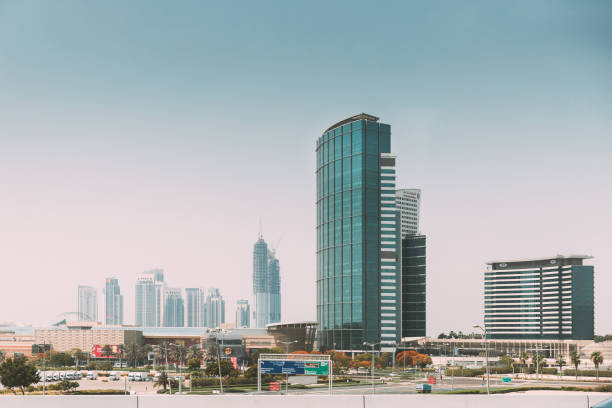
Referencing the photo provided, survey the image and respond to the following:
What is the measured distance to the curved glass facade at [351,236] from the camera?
310ft

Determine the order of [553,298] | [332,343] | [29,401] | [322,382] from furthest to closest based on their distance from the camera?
[553,298]
[332,343]
[322,382]
[29,401]

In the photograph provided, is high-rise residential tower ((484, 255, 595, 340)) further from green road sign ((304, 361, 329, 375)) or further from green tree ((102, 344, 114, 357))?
green road sign ((304, 361, 329, 375))

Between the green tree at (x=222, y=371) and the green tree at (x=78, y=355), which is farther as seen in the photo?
the green tree at (x=78, y=355)

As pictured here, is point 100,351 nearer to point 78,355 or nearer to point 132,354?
point 78,355

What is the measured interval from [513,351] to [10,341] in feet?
266

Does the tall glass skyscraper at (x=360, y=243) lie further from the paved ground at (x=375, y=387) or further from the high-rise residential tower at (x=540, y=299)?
the paved ground at (x=375, y=387)

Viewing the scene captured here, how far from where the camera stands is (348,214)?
98312 mm

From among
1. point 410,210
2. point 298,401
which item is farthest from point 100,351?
point 298,401

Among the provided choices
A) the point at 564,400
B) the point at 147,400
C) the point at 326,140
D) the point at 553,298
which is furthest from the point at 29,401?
the point at 553,298

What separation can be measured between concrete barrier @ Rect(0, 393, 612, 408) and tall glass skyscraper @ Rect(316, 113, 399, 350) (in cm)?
8853

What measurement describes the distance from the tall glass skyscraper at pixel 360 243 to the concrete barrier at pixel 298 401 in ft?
290

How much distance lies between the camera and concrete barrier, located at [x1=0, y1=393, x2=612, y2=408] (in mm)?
5430

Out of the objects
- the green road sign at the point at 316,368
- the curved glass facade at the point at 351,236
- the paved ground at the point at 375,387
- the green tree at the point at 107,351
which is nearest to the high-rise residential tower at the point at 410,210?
the curved glass facade at the point at 351,236

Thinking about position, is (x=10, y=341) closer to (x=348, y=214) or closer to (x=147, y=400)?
(x=348, y=214)
